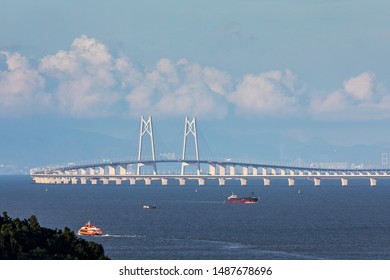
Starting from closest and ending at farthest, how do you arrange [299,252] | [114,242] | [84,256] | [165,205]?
[84,256]
[299,252]
[114,242]
[165,205]

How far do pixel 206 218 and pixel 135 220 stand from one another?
5.78 m

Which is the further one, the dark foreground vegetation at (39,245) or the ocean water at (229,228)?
the ocean water at (229,228)

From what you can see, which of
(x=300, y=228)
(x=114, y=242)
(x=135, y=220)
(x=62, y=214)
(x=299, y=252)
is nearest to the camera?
(x=299, y=252)

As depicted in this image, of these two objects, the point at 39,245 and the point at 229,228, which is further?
the point at 229,228

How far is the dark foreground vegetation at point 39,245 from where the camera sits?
33.4 meters

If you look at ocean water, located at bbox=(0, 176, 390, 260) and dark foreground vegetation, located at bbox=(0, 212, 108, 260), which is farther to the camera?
ocean water, located at bbox=(0, 176, 390, 260)

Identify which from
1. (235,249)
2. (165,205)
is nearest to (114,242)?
(235,249)

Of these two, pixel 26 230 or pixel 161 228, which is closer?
pixel 26 230

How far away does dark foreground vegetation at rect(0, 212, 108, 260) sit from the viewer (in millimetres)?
33438

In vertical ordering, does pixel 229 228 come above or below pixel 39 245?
above

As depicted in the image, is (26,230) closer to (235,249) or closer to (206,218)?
(235,249)

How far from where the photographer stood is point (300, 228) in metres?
71.9

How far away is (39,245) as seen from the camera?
36562 mm
